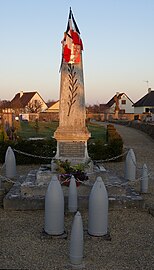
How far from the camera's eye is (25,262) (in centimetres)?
444

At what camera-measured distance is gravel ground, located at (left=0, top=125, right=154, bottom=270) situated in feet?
14.6

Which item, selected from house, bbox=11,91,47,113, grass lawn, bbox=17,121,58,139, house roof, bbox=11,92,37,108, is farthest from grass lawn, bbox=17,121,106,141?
house roof, bbox=11,92,37,108

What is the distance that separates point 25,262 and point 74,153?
4.38 metres

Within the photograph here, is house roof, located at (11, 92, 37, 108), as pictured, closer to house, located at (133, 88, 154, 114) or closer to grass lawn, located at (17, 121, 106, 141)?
house, located at (133, 88, 154, 114)

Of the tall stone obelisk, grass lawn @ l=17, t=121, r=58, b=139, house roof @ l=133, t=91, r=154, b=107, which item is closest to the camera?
the tall stone obelisk

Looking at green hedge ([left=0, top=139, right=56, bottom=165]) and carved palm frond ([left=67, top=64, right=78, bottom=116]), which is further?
green hedge ([left=0, top=139, right=56, bottom=165])

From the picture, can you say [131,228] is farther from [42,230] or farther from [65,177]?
[65,177]

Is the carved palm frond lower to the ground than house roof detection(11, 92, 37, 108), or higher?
lower

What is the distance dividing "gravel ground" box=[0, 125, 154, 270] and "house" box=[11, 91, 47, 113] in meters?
59.1

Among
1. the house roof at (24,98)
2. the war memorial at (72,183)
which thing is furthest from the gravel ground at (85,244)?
the house roof at (24,98)

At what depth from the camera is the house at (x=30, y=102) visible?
6794cm

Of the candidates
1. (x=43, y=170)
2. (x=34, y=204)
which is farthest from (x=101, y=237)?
(x=43, y=170)

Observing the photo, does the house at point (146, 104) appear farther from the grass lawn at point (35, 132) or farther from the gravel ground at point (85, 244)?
the gravel ground at point (85, 244)

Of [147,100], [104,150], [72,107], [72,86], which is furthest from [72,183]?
[147,100]
